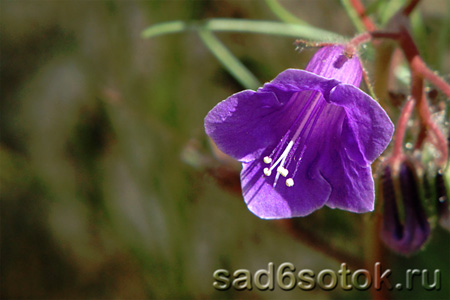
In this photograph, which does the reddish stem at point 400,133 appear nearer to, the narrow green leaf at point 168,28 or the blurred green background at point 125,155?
the narrow green leaf at point 168,28


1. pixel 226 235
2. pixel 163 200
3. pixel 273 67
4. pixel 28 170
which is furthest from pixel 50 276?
pixel 273 67

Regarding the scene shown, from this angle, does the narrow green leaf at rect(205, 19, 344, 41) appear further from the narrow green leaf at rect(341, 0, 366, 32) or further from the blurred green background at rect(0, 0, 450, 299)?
the blurred green background at rect(0, 0, 450, 299)

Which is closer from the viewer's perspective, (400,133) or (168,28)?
(400,133)

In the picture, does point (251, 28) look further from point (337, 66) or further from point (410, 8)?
point (337, 66)

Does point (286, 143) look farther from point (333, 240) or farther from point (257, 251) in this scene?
point (257, 251)

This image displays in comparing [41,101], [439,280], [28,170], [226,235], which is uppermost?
[41,101]

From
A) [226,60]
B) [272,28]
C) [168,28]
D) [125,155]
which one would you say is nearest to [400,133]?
[272,28]
